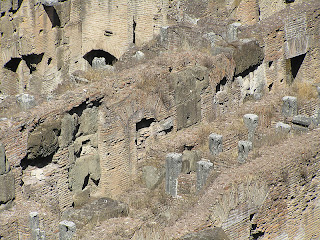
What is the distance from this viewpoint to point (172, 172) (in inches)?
752

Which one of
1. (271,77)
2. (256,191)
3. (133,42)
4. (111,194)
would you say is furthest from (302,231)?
(133,42)

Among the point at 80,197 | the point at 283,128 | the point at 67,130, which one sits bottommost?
the point at 80,197

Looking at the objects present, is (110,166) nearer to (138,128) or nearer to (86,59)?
(138,128)

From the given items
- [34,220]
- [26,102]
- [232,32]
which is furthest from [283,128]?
[34,220]

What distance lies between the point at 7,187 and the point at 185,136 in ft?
14.0

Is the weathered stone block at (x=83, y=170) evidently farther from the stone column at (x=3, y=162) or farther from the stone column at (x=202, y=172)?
the stone column at (x=202, y=172)

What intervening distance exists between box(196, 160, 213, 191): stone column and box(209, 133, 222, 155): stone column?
4.45 ft

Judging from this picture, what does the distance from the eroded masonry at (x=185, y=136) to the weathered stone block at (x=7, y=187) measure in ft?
0.09

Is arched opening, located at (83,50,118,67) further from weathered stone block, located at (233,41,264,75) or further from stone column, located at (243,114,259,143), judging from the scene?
stone column, located at (243,114,259,143)

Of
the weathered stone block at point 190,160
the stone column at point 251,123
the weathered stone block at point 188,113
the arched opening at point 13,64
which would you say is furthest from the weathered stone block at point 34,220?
the arched opening at point 13,64

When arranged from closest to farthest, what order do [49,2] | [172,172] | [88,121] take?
[172,172], [88,121], [49,2]

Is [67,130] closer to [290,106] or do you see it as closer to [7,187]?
[7,187]

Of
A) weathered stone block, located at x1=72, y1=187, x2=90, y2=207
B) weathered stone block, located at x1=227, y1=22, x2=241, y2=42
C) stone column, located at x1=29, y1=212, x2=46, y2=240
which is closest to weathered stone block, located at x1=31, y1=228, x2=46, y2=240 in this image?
stone column, located at x1=29, y1=212, x2=46, y2=240

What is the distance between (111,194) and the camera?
2009 cm
